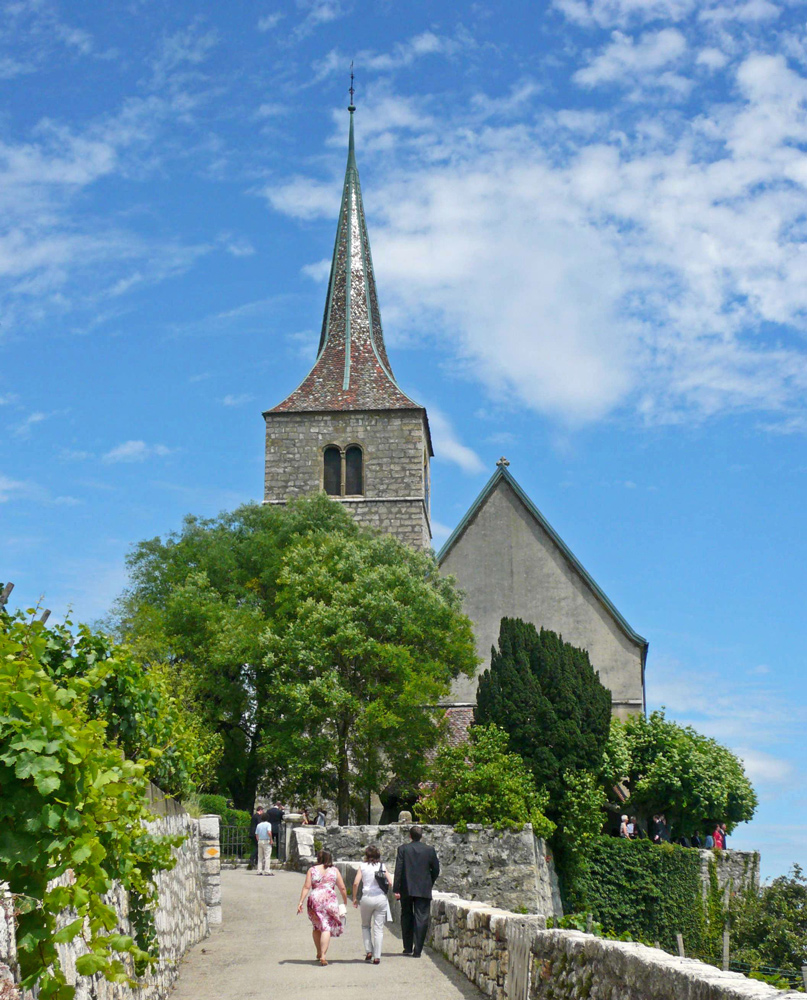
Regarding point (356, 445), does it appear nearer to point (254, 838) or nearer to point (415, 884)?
point (254, 838)

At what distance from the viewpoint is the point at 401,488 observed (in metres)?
40.9

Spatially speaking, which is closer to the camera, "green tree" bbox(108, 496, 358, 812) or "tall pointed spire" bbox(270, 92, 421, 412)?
"green tree" bbox(108, 496, 358, 812)

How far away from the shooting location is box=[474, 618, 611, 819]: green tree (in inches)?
1029

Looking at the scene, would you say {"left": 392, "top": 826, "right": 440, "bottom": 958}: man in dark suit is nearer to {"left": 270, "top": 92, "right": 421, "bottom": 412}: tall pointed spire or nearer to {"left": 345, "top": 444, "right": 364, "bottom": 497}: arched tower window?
{"left": 345, "top": 444, "right": 364, "bottom": 497}: arched tower window

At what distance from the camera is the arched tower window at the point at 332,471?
4119 cm

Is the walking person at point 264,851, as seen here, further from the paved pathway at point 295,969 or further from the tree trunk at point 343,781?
the paved pathway at point 295,969

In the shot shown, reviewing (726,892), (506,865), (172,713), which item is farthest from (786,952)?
(172,713)

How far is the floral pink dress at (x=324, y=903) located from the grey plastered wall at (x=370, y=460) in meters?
28.8

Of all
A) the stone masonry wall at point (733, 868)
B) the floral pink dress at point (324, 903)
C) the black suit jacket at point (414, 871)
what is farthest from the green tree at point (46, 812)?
the stone masonry wall at point (733, 868)

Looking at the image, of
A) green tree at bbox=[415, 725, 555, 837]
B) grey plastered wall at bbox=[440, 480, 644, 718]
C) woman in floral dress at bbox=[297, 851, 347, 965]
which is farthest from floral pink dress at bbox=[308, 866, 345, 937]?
grey plastered wall at bbox=[440, 480, 644, 718]

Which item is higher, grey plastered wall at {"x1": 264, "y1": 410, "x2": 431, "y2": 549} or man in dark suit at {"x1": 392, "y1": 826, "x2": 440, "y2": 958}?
grey plastered wall at {"x1": 264, "y1": 410, "x2": 431, "y2": 549}

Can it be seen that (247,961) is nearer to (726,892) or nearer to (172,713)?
(172,713)

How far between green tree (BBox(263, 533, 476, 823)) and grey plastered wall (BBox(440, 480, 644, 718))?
598cm

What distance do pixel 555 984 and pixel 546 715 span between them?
20.3 m
